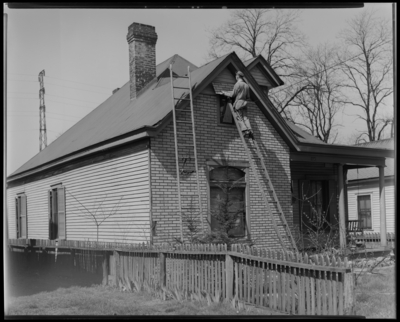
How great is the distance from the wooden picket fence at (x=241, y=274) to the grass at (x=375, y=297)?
0.56 m

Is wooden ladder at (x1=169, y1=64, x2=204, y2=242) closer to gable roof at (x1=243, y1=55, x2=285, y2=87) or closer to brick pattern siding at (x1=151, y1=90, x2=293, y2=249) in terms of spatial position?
brick pattern siding at (x1=151, y1=90, x2=293, y2=249)

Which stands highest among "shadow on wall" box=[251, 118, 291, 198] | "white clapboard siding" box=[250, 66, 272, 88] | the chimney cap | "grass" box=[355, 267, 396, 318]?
the chimney cap

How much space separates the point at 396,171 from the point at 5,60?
616 centimetres

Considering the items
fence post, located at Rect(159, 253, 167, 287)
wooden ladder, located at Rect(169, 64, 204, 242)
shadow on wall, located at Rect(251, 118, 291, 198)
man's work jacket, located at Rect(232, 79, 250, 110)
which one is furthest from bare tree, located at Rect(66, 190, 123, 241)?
shadow on wall, located at Rect(251, 118, 291, 198)

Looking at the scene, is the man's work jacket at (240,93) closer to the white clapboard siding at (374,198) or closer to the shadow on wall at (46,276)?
the shadow on wall at (46,276)

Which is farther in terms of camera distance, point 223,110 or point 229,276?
point 223,110

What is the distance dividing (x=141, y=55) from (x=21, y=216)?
8508 millimetres

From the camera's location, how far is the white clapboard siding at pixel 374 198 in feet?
72.7

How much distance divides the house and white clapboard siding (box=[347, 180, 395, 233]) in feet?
16.8

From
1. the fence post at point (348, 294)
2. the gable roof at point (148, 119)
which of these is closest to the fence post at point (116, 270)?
the gable roof at point (148, 119)

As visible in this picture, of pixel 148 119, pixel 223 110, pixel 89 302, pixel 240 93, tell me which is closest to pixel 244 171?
pixel 223 110

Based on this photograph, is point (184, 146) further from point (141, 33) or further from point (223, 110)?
point (141, 33)

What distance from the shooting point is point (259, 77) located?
54.0 ft

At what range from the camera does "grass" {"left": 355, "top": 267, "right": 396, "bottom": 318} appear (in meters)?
7.99
